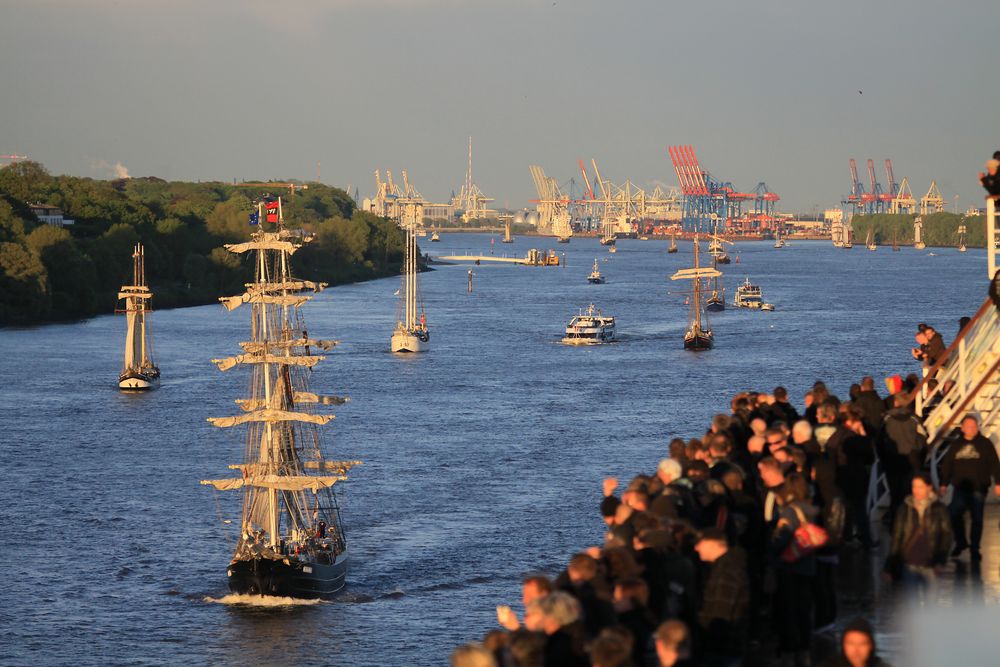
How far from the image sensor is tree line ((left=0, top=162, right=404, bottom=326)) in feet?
290

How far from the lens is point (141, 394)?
5266cm

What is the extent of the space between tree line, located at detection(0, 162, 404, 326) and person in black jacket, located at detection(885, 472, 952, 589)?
7758 centimetres

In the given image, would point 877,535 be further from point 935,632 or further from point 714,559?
point 714,559

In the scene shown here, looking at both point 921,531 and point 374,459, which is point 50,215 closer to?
point 374,459

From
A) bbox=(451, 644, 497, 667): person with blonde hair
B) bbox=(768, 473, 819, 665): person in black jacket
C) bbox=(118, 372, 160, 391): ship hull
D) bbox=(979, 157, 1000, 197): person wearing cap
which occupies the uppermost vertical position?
bbox=(979, 157, 1000, 197): person wearing cap

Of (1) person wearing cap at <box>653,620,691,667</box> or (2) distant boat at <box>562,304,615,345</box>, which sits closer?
(1) person wearing cap at <box>653,620,691,667</box>

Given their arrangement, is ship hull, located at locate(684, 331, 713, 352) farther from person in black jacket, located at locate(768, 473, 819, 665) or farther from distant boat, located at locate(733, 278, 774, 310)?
person in black jacket, located at locate(768, 473, 819, 665)

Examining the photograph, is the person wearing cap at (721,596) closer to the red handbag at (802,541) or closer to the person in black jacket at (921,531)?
the red handbag at (802,541)

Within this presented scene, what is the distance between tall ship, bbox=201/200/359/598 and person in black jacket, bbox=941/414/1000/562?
17.2 meters

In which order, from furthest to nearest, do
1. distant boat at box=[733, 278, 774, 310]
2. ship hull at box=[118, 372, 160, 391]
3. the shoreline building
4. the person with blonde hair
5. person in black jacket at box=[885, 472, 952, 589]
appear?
the shoreline building
distant boat at box=[733, 278, 774, 310]
ship hull at box=[118, 372, 160, 391]
person in black jacket at box=[885, 472, 952, 589]
the person with blonde hair

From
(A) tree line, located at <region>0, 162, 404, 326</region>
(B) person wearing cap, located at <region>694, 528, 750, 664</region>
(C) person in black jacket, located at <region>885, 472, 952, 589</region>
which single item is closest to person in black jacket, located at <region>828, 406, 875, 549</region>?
(C) person in black jacket, located at <region>885, 472, 952, 589</region>

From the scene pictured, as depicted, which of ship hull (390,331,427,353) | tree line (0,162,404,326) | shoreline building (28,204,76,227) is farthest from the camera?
shoreline building (28,204,76,227)

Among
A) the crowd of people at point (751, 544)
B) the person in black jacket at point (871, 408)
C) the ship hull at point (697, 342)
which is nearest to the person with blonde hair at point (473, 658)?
the crowd of people at point (751, 544)

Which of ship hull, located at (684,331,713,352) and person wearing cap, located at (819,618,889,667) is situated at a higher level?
person wearing cap, located at (819,618,889,667)
